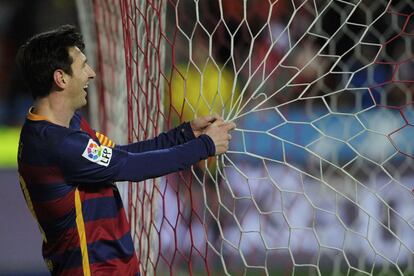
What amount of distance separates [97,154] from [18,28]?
426 centimetres

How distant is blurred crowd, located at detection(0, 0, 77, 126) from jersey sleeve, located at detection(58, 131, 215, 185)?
13.3 feet

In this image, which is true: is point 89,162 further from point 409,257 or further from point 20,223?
point 20,223

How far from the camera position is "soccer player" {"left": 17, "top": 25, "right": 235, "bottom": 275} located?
2266mm

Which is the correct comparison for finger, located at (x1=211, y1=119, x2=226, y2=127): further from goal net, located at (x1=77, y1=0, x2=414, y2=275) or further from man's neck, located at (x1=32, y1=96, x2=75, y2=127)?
goal net, located at (x1=77, y1=0, x2=414, y2=275)

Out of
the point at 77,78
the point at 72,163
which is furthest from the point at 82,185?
the point at 77,78

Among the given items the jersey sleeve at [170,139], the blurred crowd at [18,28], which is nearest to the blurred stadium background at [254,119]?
the blurred crowd at [18,28]

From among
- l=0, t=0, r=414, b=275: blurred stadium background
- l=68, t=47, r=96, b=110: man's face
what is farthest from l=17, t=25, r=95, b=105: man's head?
l=0, t=0, r=414, b=275: blurred stadium background

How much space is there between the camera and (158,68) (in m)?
3.06

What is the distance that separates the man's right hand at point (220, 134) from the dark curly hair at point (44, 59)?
36cm

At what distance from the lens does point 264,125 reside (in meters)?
4.17

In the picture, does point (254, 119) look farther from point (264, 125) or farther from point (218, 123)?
point (218, 123)

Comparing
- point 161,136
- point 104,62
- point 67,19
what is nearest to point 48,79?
point 161,136

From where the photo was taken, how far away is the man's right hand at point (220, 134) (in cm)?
231

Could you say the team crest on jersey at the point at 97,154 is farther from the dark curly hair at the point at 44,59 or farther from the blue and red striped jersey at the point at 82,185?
the dark curly hair at the point at 44,59
